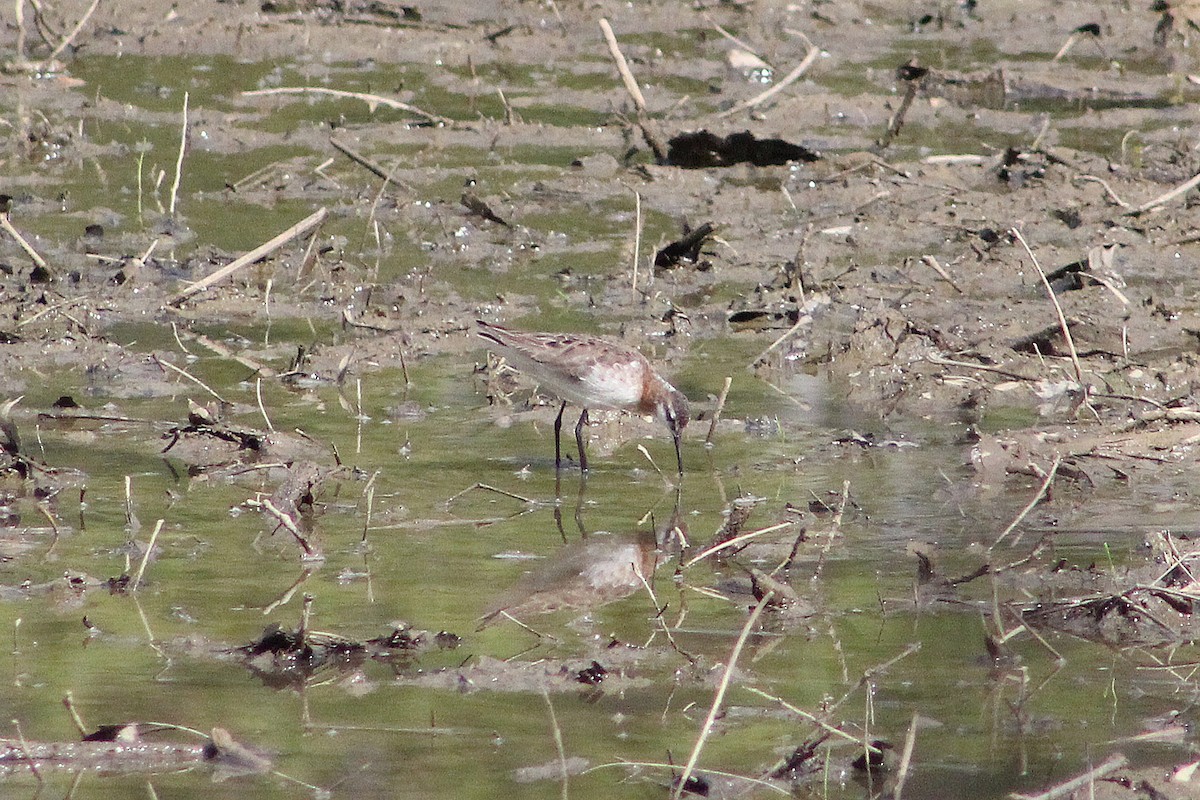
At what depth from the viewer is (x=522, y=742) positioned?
16.3ft

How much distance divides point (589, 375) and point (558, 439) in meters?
0.29

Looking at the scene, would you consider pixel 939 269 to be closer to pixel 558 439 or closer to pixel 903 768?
pixel 558 439

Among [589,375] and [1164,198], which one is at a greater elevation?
[1164,198]

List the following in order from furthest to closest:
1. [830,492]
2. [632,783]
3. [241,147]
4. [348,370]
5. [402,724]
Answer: [241,147], [348,370], [830,492], [402,724], [632,783]

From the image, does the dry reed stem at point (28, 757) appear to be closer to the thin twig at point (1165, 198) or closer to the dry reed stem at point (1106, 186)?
the thin twig at point (1165, 198)

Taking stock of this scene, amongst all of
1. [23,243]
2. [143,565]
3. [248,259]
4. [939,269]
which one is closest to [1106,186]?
[939,269]

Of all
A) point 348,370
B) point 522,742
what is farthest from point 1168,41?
point 522,742

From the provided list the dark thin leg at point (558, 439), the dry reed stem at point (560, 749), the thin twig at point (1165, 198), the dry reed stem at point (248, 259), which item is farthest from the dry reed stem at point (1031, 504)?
the dry reed stem at point (248, 259)

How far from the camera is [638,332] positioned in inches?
391

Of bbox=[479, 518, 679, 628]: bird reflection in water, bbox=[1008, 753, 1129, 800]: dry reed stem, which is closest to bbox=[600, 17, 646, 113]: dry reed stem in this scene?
bbox=[479, 518, 679, 628]: bird reflection in water

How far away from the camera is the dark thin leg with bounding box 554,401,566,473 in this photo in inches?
311

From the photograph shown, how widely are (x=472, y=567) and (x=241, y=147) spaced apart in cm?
801

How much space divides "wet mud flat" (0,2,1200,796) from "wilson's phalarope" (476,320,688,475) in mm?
223

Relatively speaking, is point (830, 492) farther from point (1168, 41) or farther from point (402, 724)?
point (1168, 41)
